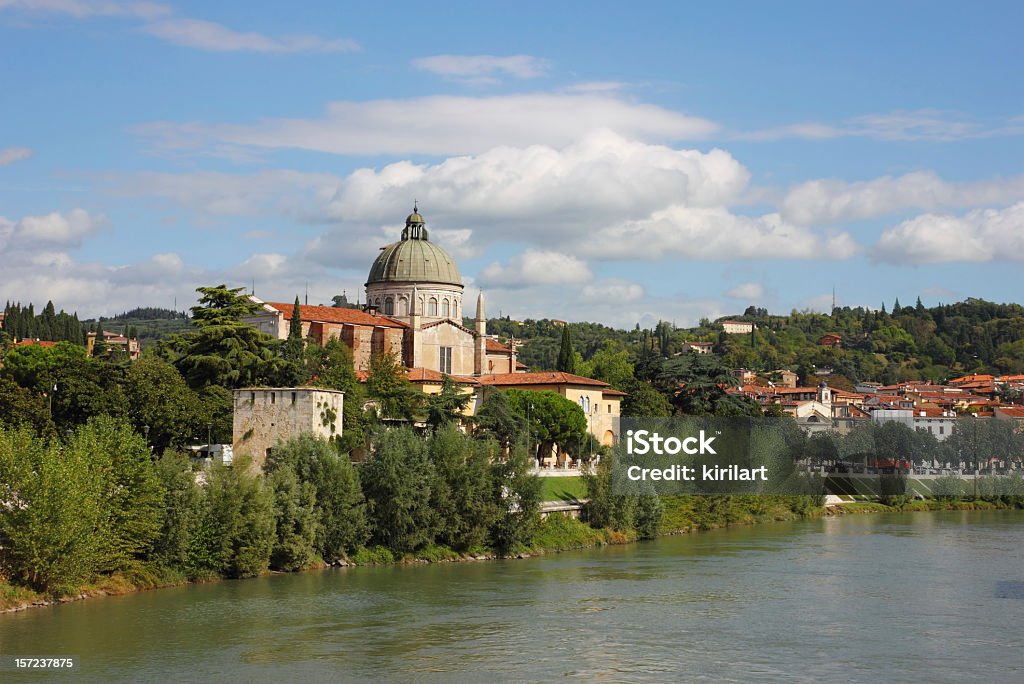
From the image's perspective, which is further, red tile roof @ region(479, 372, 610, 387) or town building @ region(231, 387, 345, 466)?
red tile roof @ region(479, 372, 610, 387)

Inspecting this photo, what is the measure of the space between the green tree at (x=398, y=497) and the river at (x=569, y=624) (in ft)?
3.14

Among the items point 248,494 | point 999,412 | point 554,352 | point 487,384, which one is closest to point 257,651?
point 248,494

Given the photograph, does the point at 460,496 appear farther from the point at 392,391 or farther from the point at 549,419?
the point at 549,419

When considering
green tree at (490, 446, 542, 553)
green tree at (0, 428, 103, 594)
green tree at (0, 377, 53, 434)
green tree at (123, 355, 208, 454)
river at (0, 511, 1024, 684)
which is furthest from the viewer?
green tree at (123, 355, 208, 454)

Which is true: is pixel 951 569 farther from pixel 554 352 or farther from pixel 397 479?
pixel 554 352

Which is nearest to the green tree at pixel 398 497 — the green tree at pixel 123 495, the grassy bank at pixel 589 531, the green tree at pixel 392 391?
the grassy bank at pixel 589 531

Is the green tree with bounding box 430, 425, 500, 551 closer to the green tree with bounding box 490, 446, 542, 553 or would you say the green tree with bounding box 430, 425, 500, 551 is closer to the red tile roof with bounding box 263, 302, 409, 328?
the green tree with bounding box 490, 446, 542, 553

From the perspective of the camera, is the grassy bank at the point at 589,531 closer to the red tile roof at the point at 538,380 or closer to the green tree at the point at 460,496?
the green tree at the point at 460,496

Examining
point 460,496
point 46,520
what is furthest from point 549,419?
point 46,520

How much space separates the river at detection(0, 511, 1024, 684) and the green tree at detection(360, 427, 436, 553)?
956 mm

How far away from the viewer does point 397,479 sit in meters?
33.5

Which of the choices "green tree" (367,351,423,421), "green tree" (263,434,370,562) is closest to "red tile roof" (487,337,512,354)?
"green tree" (367,351,423,421)

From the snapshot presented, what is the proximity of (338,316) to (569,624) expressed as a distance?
32.9m

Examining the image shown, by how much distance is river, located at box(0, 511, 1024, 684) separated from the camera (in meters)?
21.3
